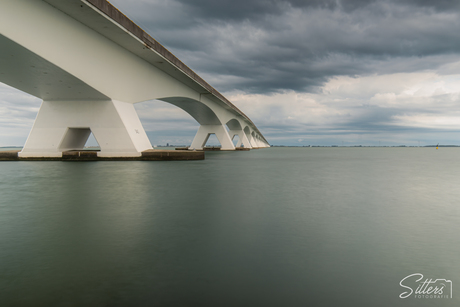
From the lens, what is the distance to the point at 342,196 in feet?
29.4

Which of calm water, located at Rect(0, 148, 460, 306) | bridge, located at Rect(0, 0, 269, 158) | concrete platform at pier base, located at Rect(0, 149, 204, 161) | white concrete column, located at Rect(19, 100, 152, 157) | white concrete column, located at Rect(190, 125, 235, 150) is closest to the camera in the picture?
calm water, located at Rect(0, 148, 460, 306)

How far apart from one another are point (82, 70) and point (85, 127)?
5.35 m

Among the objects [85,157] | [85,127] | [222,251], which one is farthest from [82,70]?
[222,251]

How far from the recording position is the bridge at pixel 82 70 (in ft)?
48.0

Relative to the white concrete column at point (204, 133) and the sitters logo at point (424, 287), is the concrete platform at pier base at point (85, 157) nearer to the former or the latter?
the sitters logo at point (424, 287)

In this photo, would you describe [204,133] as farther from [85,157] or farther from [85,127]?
[85,127]

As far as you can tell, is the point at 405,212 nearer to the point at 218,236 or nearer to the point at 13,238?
the point at 218,236

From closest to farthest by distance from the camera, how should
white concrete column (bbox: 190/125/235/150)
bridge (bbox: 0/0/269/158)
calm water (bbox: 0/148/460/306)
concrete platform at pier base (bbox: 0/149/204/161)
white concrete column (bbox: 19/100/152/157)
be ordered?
1. calm water (bbox: 0/148/460/306)
2. bridge (bbox: 0/0/269/158)
3. white concrete column (bbox: 19/100/152/157)
4. concrete platform at pier base (bbox: 0/149/204/161)
5. white concrete column (bbox: 190/125/235/150)

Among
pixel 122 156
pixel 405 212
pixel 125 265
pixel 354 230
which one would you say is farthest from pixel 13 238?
pixel 122 156

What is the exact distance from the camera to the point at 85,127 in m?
22.2

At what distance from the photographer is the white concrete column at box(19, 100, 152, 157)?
21.7 meters

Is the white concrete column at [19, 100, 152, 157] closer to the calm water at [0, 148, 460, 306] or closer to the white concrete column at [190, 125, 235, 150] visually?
the calm water at [0, 148, 460, 306]

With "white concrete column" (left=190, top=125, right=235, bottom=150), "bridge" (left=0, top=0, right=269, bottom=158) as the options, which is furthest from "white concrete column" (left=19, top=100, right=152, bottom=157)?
"white concrete column" (left=190, top=125, right=235, bottom=150)

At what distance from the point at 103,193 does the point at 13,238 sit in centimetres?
465
